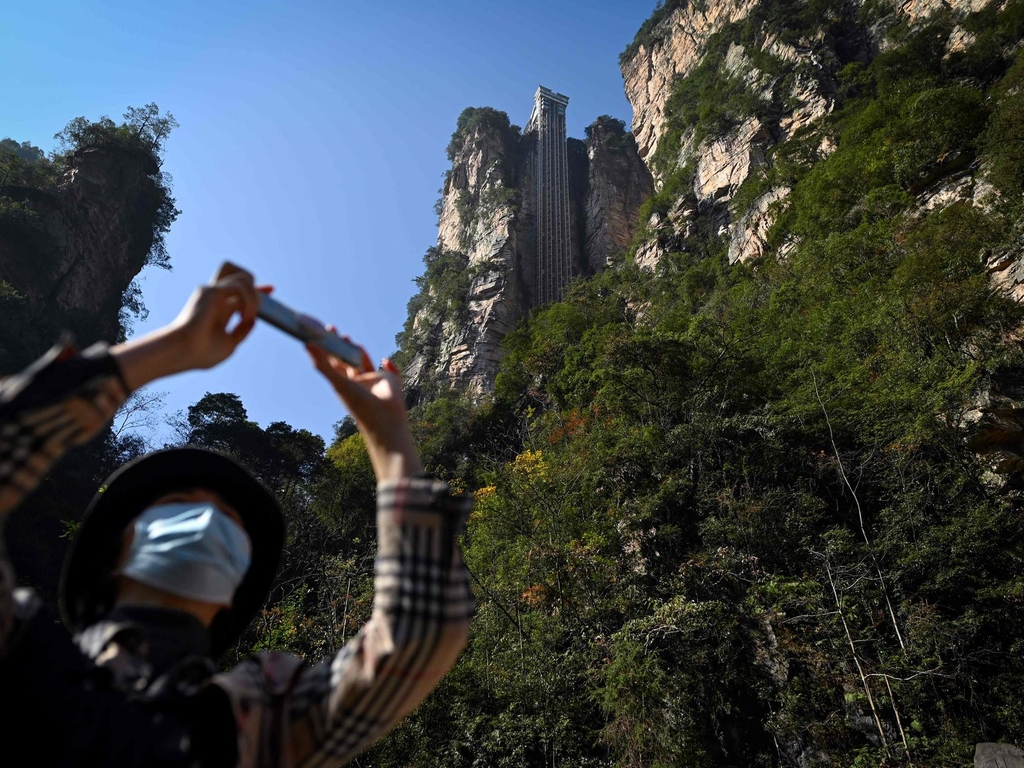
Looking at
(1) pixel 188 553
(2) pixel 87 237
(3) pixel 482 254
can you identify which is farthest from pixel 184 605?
(3) pixel 482 254

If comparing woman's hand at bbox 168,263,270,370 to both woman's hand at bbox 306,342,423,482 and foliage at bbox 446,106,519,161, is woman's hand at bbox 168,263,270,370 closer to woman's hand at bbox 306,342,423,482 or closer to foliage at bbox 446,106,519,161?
woman's hand at bbox 306,342,423,482

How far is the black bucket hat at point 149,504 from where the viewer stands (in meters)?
0.82

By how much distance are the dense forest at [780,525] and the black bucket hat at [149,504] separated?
5.32 m

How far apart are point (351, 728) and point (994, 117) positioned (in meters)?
16.0

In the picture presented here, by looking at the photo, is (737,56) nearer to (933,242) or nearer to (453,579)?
(933,242)

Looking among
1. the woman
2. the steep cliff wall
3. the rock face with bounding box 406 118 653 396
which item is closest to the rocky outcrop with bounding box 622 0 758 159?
the steep cliff wall

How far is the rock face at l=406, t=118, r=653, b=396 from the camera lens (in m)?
27.3

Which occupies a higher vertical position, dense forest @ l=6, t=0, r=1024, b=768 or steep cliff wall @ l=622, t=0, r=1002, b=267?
steep cliff wall @ l=622, t=0, r=1002, b=267

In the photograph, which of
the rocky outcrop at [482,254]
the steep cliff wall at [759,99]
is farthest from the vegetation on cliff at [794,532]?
the rocky outcrop at [482,254]

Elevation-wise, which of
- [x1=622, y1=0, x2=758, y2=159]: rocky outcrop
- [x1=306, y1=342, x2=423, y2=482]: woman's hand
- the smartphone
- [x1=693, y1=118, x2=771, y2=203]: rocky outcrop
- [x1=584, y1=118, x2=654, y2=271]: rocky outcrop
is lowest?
[x1=306, y1=342, x2=423, y2=482]: woman's hand

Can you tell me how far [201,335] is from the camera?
71 centimetres

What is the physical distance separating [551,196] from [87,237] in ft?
75.0

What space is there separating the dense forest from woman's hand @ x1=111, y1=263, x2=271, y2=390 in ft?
18.7

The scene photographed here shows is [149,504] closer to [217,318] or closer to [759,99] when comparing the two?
[217,318]
